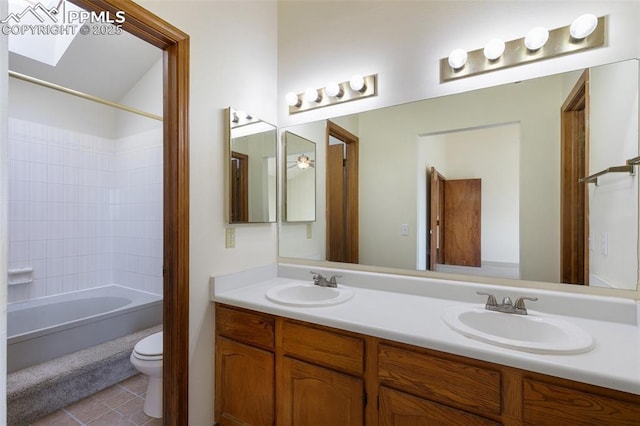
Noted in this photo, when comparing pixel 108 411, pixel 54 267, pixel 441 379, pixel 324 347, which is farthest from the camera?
pixel 54 267

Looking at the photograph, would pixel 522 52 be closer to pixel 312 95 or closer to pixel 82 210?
pixel 312 95

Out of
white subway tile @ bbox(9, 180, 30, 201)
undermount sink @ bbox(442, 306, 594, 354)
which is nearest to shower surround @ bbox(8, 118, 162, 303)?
white subway tile @ bbox(9, 180, 30, 201)

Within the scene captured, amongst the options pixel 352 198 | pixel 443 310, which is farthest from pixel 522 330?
pixel 352 198

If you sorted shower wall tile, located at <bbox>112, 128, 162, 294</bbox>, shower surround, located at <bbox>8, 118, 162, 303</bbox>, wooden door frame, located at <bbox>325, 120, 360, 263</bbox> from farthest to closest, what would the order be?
1. shower wall tile, located at <bbox>112, 128, 162, 294</bbox>
2. shower surround, located at <bbox>8, 118, 162, 303</bbox>
3. wooden door frame, located at <bbox>325, 120, 360, 263</bbox>

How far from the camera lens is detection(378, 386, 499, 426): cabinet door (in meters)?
1.03

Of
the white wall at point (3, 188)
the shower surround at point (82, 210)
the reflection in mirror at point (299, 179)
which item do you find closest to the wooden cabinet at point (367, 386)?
the reflection in mirror at point (299, 179)

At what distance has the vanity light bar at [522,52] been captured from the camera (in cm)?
128

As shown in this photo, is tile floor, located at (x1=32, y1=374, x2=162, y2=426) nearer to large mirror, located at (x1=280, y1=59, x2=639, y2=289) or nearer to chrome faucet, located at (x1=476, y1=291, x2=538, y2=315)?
large mirror, located at (x1=280, y1=59, x2=639, y2=289)

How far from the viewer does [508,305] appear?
1.31m

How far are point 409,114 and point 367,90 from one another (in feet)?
1.05

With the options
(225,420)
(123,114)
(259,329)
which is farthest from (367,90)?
(123,114)

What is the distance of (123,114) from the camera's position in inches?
121

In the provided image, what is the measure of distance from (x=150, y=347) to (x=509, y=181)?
2298mm

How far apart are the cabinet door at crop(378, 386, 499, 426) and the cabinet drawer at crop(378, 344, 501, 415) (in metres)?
0.03
